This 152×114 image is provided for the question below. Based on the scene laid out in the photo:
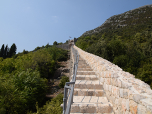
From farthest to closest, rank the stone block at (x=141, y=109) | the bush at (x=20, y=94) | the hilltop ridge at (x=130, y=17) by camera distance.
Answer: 1. the hilltop ridge at (x=130, y=17)
2. the bush at (x=20, y=94)
3. the stone block at (x=141, y=109)

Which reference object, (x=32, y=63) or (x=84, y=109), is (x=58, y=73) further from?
(x=84, y=109)

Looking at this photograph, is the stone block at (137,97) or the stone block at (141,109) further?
the stone block at (137,97)

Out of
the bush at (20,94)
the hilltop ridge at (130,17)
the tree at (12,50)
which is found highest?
the hilltop ridge at (130,17)

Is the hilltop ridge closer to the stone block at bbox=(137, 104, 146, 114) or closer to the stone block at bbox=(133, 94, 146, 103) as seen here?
the stone block at bbox=(133, 94, 146, 103)

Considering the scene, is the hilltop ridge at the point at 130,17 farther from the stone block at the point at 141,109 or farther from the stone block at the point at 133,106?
the stone block at the point at 141,109

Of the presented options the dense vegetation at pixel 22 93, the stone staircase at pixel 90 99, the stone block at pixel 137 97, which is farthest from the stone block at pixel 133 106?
the dense vegetation at pixel 22 93

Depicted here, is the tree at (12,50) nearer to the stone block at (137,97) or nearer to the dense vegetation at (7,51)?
the dense vegetation at (7,51)

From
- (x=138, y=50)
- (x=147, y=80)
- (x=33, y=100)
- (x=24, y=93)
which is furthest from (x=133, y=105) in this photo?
(x=138, y=50)

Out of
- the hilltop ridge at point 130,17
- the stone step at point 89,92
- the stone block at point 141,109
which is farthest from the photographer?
the hilltop ridge at point 130,17

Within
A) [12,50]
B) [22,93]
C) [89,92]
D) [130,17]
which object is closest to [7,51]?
[12,50]

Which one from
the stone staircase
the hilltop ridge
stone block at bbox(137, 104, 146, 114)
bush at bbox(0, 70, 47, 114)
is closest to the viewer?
stone block at bbox(137, 104, 146, 114)

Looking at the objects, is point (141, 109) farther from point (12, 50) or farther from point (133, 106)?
point (12, 50)

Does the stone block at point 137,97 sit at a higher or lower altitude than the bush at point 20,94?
higher

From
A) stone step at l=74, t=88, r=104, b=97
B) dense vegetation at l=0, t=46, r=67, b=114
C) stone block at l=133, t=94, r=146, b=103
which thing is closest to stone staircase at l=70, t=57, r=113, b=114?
stone step at l=74, t=88, r=104, b=97
